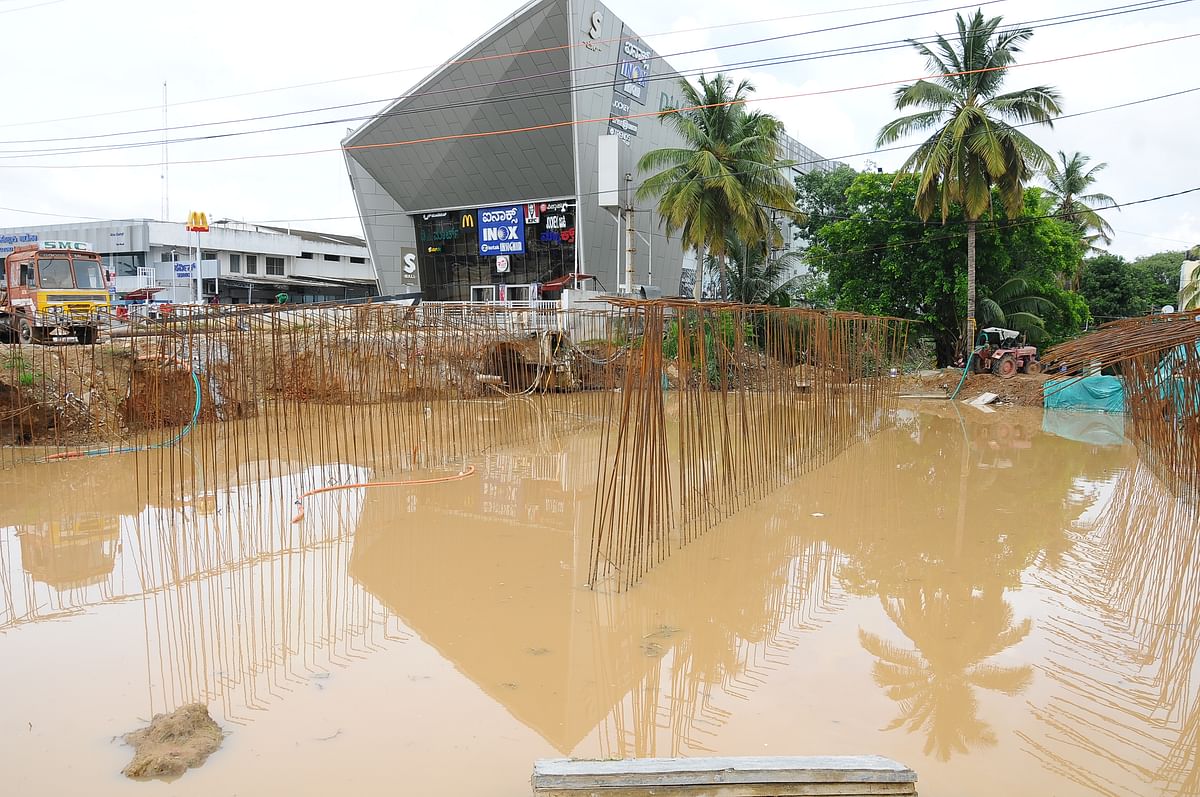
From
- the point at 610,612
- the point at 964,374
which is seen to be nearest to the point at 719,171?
the point at 964,374

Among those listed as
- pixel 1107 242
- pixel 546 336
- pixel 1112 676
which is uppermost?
pixel 1107 242

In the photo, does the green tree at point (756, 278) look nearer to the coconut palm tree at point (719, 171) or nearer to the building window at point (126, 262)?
the coconut palm tree at point (719, 171)

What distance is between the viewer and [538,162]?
26.1 m

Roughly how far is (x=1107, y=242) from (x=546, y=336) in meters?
25.3

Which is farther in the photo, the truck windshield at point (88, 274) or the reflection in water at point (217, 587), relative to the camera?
the truck windshield at point (88, 274)

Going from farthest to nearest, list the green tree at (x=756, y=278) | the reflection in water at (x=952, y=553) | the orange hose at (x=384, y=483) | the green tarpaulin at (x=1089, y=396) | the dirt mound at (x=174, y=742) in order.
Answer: the green tree at (x=756, y=278)
the green tarpaulin at (x=1089, y=396)
the orange hose at (x=384, y=483)
the reflection in water at (x=952, y=553)
the dirt mound at (x=174, y=742)

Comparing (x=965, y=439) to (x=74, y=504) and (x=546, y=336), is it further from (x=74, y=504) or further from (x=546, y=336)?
(x=74, y=504)

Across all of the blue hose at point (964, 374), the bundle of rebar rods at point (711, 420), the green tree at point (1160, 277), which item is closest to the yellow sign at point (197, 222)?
the bundle of rebar rods at point (711, 420)

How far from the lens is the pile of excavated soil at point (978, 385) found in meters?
16.9

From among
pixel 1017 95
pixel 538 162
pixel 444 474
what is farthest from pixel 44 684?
pixel 538 162

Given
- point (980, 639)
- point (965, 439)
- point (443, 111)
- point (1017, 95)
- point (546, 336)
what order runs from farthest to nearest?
point (443, 111), point (1017, 95), point (546, 336), point (965, 439), point (980, 639)

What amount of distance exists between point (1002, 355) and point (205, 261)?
101ft

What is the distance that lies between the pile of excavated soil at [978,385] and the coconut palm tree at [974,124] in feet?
9.60

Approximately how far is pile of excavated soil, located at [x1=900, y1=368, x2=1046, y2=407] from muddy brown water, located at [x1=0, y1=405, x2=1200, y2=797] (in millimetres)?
9645
